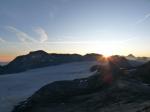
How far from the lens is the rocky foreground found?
119 feet

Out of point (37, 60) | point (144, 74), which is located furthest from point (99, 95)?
point (37, 60)

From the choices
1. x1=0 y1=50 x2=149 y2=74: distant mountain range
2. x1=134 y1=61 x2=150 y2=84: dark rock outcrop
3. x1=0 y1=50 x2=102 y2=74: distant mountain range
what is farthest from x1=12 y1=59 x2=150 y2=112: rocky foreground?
x1=0 y1=50 x2=102 y2=74: distant mountain range

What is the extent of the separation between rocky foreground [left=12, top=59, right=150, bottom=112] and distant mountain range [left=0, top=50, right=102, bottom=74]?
6542cm

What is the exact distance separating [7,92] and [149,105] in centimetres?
4071

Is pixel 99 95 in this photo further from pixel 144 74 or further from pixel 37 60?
pixel 37 60

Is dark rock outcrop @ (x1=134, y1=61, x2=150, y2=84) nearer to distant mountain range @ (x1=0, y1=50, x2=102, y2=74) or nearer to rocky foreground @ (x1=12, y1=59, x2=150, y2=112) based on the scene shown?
rocky foreground @ (x1=12, y1=59, x2=150, y2=112)

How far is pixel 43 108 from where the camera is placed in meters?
42.2

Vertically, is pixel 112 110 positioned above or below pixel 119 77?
below

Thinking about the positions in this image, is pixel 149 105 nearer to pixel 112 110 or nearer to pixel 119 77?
pixel 112 110

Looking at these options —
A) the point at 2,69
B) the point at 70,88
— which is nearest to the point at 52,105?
the point at 70,88

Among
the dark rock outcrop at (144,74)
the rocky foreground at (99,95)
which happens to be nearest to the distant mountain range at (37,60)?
the dark rock outcrop at (144,74)

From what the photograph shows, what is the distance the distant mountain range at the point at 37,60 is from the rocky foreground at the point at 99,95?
215 feet

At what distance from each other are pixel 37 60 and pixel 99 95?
81.0 metres

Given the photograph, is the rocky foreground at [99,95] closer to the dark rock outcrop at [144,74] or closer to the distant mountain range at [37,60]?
the dark rock outcrop at [144,74]
